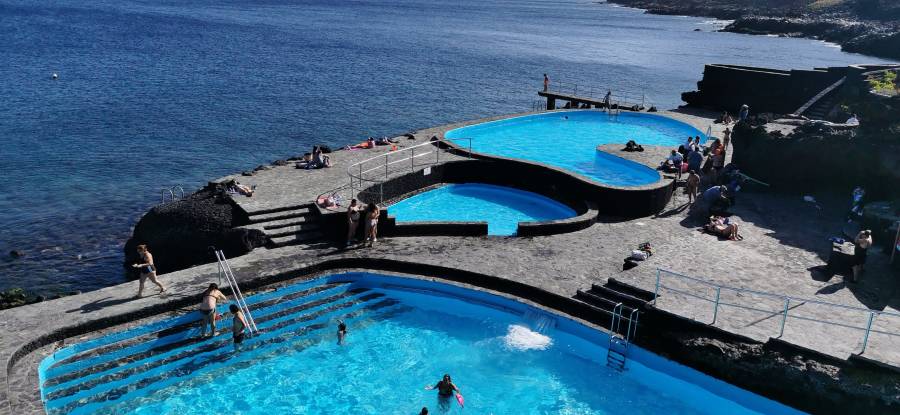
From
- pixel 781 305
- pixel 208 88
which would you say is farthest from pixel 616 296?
pixel 208 88

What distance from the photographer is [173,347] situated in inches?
557

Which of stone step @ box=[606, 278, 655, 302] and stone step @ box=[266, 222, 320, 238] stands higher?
stone step @ box=[606, 278, 655, 302]

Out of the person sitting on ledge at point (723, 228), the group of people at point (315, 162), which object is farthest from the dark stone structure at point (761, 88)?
the group of people at point (315, 162)

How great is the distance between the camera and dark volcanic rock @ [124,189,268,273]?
61.8ft

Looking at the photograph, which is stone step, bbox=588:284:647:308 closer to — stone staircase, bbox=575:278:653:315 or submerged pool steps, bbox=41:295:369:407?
stone staircase, bbox=575:278:653:315

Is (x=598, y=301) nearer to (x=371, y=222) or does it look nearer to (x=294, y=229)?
(x=371, y=222)

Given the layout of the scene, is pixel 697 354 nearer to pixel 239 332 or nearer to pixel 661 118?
pixel 239 332

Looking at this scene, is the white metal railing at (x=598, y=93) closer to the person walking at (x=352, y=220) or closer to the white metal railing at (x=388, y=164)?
the white metal railing at (x=388, y=164)

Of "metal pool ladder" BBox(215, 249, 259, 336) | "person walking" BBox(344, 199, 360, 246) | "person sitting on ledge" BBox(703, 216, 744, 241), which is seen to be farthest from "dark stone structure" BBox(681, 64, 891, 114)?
"metal pool ladder" BBox(215, 249, 259, 336)

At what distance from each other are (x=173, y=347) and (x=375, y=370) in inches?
177

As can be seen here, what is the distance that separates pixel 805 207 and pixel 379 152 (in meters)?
15.8

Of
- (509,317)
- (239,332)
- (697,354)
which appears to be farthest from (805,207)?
(239,332)

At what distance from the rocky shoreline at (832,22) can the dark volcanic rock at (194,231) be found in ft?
290

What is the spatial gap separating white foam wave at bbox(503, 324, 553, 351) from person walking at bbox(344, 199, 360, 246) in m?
5.67
